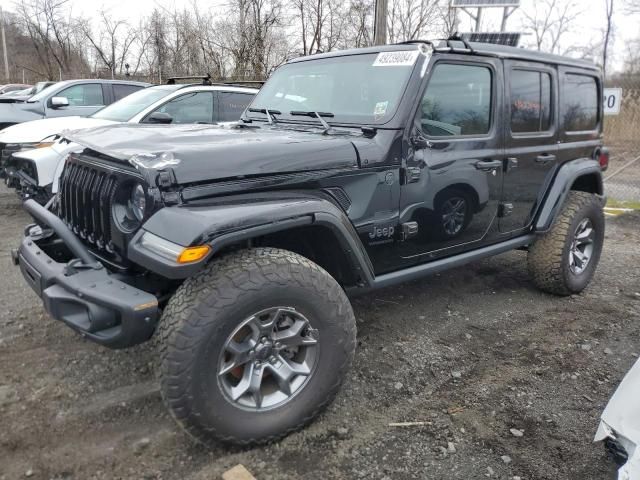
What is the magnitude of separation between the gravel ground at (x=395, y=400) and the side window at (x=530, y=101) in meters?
1.48

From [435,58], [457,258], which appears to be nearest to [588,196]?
[457,258]

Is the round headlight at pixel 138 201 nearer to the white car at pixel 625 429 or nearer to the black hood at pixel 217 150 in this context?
the black hood at pixel 217 150

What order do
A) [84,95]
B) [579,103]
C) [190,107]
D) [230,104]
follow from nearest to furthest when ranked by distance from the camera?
[579,103] < [190,107] < [230,104] < [84,95]

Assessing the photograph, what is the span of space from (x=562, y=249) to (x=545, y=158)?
2.60ft

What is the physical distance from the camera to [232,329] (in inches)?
87.5

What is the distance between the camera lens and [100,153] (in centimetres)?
256

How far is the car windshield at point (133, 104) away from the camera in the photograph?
255 inches

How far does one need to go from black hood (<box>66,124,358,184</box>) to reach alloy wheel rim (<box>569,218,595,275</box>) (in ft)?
8.60

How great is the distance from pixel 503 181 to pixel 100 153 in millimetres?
2648

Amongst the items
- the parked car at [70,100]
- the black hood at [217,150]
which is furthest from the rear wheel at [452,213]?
the parked car at [70,100]

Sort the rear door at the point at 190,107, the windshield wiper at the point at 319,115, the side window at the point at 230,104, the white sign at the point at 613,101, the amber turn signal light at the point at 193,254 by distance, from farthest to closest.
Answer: the white sign at the point at 613,101 → the side window at the point at 230,104 → the rear door at the point at 190,107 → the windshield wiper at the point at 319,115 → the amber turn signal light at the point at 193,254

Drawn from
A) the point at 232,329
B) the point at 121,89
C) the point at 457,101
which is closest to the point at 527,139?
the point at 457,101

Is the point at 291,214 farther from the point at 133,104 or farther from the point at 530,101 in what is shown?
the point at 133,104

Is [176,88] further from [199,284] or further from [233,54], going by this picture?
[233,54]
